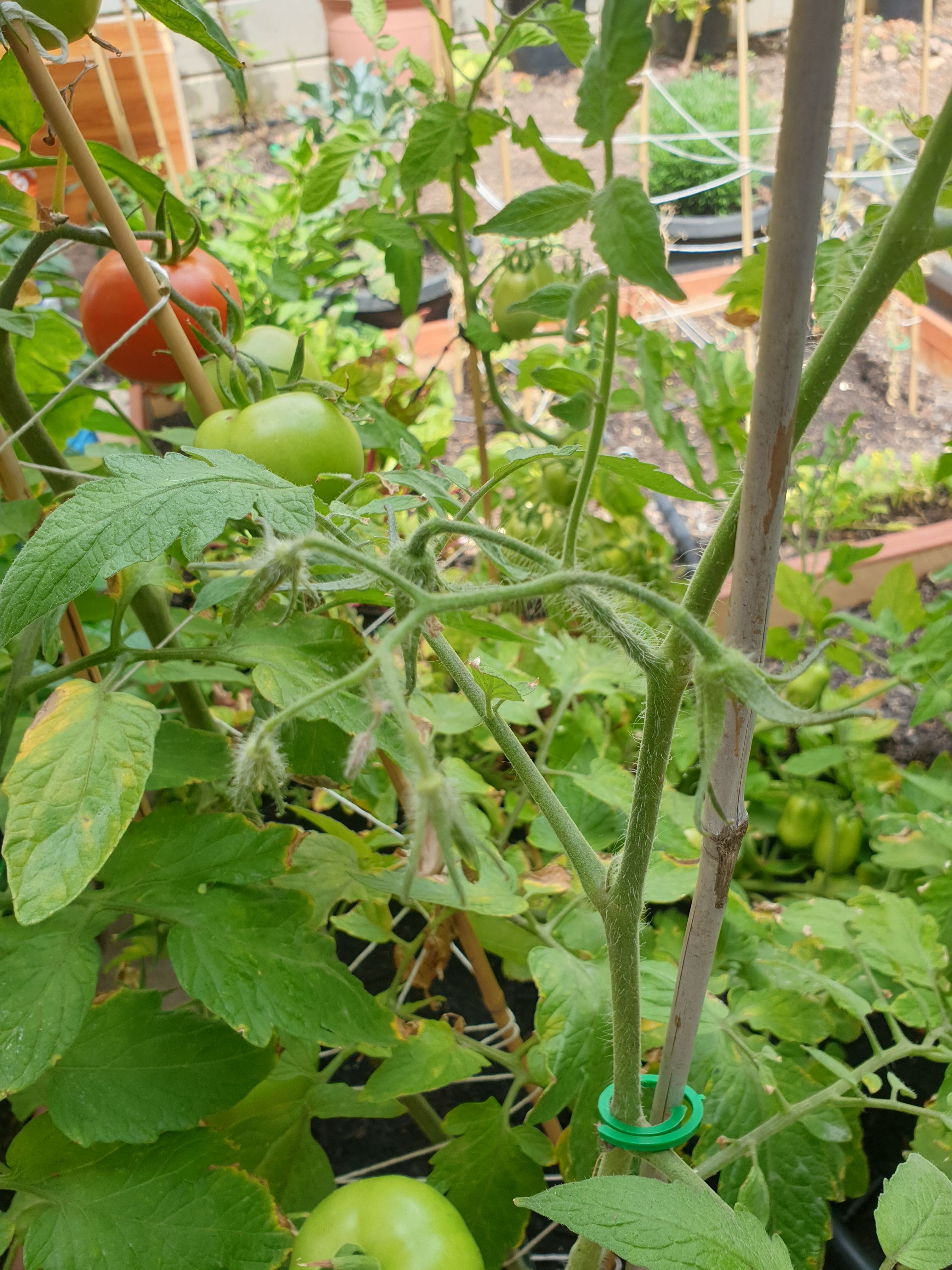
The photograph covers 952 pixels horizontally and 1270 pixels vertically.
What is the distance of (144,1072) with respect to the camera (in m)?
0.59

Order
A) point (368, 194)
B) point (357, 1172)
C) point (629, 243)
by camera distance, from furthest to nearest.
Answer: point (368, 194)
point (357, 1172)
point (629, 243)

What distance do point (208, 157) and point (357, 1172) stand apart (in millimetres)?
4207

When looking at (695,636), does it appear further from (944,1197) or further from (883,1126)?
(883,1126)

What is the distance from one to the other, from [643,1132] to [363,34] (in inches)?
145

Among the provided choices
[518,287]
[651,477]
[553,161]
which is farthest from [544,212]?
[518,287]

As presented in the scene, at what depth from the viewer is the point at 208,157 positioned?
4.04 meters

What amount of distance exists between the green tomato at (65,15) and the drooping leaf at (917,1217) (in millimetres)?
797

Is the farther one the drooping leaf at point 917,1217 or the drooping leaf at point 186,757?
the drooping leaf at point 186,757

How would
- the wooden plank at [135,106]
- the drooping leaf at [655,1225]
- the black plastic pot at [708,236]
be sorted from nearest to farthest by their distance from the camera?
the drooping leaf at [655,1225] → the wooden plank at [135,106] → the black plastic pot at [708,236]

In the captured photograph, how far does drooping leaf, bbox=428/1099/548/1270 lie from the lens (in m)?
0.72

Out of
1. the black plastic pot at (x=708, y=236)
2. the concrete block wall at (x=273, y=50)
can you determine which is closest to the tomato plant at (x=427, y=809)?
the black plastic pot at (x=708, y=236)

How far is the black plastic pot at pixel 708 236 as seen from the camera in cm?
318

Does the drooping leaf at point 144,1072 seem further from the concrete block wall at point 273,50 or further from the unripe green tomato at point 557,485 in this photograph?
the concrete block wall at point 273,50

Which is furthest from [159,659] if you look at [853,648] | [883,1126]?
[853,648]
